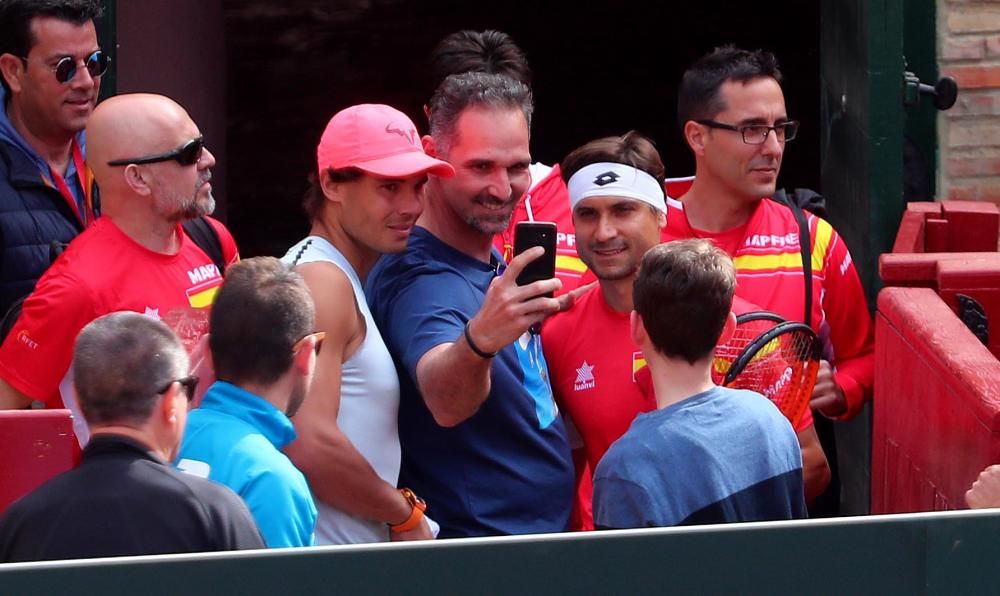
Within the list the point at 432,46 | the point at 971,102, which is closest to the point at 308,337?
the point at 971,102

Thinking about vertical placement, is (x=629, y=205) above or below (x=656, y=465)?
above

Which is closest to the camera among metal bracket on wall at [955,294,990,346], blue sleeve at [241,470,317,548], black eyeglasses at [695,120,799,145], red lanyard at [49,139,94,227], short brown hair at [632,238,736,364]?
blue sleeve at [241,470,317,548]

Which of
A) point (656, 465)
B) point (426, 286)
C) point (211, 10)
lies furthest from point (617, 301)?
point (211, 10)

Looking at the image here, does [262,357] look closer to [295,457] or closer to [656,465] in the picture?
[295,457]

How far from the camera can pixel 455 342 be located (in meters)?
3.22

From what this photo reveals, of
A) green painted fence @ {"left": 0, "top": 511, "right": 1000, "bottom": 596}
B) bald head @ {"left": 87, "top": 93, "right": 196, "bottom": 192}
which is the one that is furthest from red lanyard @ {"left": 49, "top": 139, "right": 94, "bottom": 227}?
green painted fence @ {"left": 0, "top": 511, "right": 1000, "bottom": 596}

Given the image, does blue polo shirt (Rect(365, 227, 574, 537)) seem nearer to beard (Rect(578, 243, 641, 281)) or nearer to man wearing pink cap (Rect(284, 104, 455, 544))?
man wearing pink cap (Rect(284, 104, 455, 544))

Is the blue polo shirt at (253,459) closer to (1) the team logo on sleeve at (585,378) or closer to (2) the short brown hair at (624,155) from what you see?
(1) the team logo on sleeve at (585,378)

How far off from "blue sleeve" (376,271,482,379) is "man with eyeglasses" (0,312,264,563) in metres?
0.70

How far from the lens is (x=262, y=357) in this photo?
2.88 metres

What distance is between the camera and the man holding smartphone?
340cm

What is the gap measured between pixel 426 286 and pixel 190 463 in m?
0.81

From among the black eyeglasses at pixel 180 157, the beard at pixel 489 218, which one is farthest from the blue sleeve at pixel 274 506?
the black eyeglasses at pixel 180 157

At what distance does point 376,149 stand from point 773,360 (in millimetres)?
982
